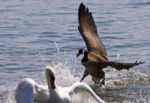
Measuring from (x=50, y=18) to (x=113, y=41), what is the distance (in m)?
3.25

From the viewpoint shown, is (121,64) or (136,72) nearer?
(121,64)

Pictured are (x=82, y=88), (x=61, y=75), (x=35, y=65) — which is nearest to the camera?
(x=82, y=88)

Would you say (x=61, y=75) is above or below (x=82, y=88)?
below

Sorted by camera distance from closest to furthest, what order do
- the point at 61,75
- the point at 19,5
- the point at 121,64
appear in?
1. the point at 121,64
2. the point at 61,75
3. the point at 19,5

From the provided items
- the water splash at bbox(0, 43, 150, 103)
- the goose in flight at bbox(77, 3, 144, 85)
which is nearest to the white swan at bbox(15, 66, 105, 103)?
the water splash at bbox(0, 43, 150, 103)

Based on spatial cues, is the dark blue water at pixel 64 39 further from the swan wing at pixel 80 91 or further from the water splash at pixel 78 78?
the swan wing at pixel 80 91

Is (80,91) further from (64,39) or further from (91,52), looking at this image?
(64,39)

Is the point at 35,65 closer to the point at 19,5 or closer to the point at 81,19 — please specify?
the point at 81,19

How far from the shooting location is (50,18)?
60.4 ft

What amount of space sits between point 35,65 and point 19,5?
268 inches

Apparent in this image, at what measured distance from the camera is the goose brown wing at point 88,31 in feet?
41.4

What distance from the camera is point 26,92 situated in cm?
865

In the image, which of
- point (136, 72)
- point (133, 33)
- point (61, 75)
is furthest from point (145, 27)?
point (61, 75)

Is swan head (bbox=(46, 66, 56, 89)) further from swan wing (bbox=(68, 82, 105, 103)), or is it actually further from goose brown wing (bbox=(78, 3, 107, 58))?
goose brown wing (bbox=(78, 3, 107, 58))
